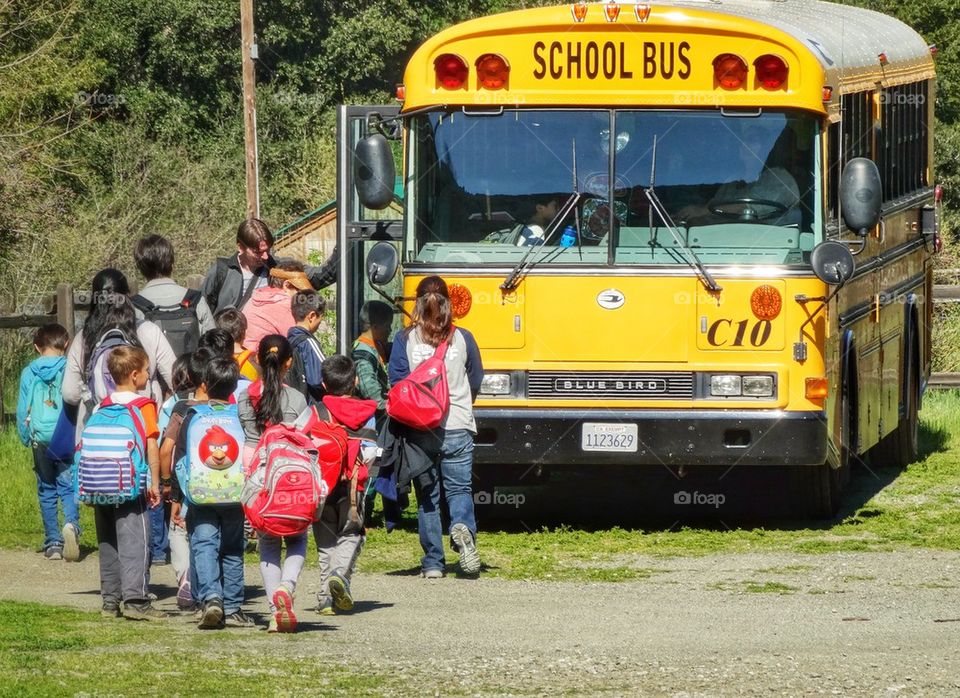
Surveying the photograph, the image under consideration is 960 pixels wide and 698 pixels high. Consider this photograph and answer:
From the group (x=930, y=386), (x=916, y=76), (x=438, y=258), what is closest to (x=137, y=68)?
(x=930, y=386)

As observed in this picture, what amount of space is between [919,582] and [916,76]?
6938 mm

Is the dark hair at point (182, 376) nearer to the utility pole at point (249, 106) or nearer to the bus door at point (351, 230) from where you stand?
the bus door at point (351, 230)

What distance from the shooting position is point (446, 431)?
34.0 ft

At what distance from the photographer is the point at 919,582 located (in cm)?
1011

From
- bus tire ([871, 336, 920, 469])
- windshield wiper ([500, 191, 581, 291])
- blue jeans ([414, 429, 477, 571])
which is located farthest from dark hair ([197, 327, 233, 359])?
bus tire ([871, 336, 920, 469])

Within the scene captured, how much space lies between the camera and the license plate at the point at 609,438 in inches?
448

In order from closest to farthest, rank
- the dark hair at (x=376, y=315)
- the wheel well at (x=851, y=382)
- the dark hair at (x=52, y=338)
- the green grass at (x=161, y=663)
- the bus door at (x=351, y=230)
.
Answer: the green grass at (x=161, y=663) < the dark hair at (x=52, y=338) < the dark hair at (x=376, y=315) < the wheel well at (x=851, y=382) < the bus door at (x=351, y=230)

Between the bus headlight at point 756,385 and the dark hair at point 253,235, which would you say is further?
the bus headlight at point 756,385

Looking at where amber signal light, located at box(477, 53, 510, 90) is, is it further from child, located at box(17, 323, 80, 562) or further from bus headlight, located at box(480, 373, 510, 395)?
child, located at box(17, 323, 80, 562)

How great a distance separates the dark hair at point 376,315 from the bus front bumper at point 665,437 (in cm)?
105

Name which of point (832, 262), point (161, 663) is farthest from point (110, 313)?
point (832, 262)

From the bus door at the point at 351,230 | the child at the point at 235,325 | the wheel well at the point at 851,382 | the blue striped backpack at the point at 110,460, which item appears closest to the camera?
the blue striped backpack at the point at 110,460

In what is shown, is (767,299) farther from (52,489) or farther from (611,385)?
(52,489)

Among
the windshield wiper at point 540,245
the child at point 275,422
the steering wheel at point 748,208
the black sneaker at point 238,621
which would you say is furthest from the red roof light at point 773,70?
the black sneaker at point 238,621
